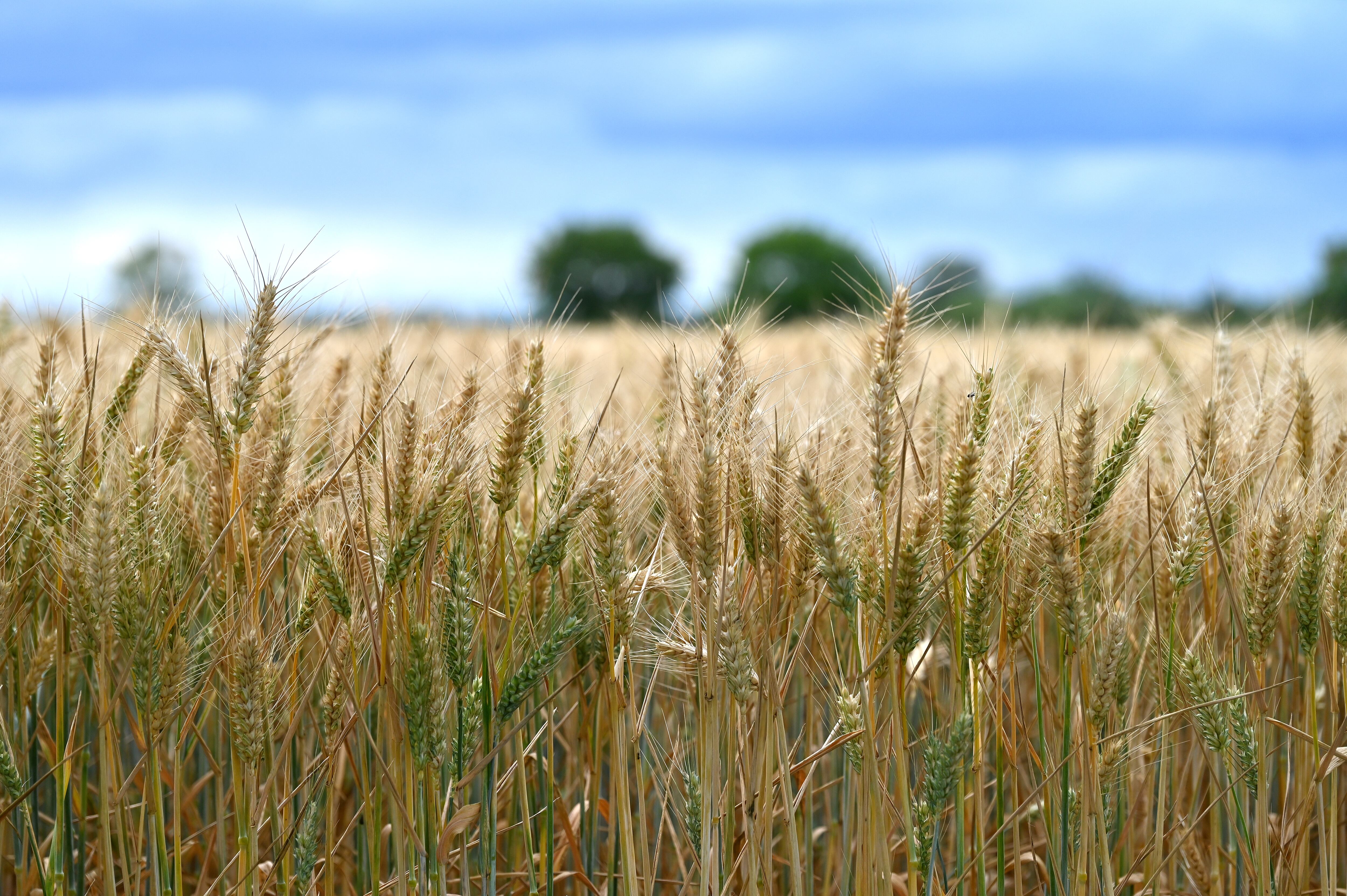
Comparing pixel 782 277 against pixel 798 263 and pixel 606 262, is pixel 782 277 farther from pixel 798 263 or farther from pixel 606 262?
pixel 606 262

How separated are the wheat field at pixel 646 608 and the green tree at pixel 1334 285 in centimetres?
3597

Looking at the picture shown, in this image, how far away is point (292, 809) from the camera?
1860 millimetres

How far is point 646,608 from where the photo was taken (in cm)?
228

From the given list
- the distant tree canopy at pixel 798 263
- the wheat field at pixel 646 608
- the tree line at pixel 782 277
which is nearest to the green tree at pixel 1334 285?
the tree line at pixel 782 277

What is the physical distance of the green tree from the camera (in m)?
34.0

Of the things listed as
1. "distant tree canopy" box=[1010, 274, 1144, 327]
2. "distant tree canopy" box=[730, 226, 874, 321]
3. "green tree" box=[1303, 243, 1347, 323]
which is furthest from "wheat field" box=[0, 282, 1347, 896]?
"distant tree canopy" box=[730, 226, 874, 321]

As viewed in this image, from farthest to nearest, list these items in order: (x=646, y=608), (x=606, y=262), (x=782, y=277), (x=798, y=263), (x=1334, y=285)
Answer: (x=606, y=262), (x=798, y=263), (x=1334, y=285), (x=782, y=277), (x=646, y=608)

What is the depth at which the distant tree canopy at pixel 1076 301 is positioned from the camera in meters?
31.2

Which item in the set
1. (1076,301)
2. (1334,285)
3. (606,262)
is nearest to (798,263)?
(606,262)

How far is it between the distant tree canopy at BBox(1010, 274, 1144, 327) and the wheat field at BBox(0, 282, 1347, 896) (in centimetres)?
2136

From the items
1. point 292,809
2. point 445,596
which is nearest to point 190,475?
point 292,809

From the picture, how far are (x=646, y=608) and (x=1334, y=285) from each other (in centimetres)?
4182

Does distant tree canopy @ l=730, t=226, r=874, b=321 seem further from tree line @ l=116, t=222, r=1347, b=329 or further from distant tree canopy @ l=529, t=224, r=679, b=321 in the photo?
distant tree canopy @ l=529, t=224, r=679, b=321

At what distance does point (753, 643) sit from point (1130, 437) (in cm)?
73
